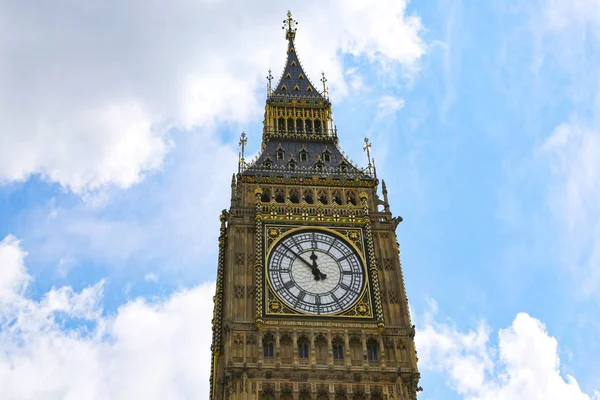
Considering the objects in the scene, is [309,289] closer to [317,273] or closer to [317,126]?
[317,273]

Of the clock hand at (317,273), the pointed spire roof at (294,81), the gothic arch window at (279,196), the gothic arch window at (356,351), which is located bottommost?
the gothic arch window at (356,351)

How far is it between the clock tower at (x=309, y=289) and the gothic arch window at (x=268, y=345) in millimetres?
51

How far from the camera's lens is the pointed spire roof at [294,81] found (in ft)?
191

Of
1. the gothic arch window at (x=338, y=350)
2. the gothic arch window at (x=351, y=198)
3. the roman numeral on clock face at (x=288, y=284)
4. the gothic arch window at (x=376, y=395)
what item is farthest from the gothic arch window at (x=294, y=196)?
the gothic arch window at (x=376, y=395)

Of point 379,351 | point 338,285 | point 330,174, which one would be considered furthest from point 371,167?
point 379,351

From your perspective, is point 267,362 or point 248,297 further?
point 248,297

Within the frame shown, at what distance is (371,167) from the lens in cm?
5144

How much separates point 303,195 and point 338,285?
23.7 ft

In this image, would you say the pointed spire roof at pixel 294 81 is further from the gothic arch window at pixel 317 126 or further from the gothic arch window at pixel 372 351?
the gothic arch window at pixel 372 351

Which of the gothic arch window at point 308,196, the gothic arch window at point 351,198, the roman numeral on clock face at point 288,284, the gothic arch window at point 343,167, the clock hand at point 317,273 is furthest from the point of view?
the gothic arch window at point 343,167

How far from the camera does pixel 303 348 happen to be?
40.2 meters

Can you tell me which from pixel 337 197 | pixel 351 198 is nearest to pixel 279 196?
pixel 337 197

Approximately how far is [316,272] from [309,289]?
108cm

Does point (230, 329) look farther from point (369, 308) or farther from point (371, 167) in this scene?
point (371, 167)
